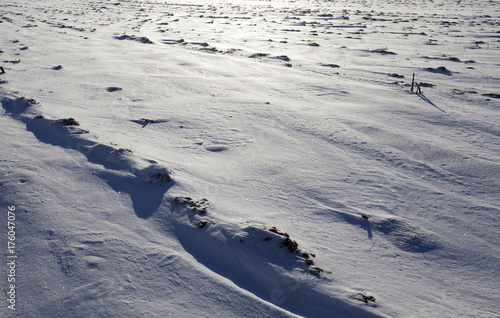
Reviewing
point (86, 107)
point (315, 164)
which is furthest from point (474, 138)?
point (86, 107)

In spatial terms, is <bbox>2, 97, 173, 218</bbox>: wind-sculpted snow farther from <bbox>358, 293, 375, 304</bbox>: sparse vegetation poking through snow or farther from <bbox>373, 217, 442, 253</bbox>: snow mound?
<bbox>373, 217, 442, 253</bbox>: snow mound

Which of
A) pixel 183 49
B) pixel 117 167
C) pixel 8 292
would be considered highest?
pixel 183 49

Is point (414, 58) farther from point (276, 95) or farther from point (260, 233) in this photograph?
point (260, 233)

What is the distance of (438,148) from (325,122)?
96 cm

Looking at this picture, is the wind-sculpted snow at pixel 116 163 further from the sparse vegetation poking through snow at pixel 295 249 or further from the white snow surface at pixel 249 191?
the sparse vegetation poking through snow at pixel 295 249

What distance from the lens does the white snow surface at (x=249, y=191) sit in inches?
63.4

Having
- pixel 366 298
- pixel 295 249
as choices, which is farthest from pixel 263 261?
pixel 366 298

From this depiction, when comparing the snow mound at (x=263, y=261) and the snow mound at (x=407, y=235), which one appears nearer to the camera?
the snow mound at (x=263, y=261)

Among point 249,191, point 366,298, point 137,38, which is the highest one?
point 137,38

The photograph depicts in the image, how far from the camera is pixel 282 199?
7.38 ft

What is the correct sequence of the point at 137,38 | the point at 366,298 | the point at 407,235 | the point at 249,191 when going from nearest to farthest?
the point at 366,298
the point at 407,235
the point at 249,191
the point at 137,38

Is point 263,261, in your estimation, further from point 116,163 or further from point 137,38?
point 137,38

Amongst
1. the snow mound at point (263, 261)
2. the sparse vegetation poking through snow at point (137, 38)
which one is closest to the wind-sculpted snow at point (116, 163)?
the snow mound at point (263, 261)

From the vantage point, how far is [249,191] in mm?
2320
